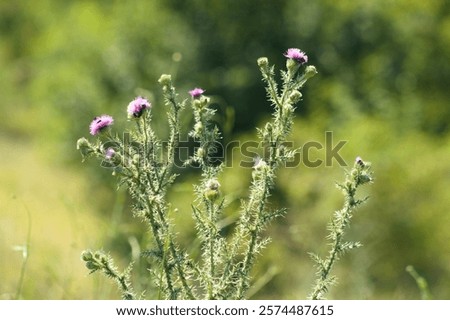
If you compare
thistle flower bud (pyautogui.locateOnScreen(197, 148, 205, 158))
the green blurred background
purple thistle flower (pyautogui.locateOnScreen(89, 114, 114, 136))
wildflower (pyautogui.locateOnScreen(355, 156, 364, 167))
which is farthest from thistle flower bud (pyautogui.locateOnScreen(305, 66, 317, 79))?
the green blurred background

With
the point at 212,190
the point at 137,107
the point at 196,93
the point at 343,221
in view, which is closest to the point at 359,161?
the point at 343,221

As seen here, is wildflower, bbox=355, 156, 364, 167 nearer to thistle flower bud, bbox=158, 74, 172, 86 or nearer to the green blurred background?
thistle flower bud, bbox=158, 74, 172, 86

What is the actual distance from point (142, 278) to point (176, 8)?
1244 centimetres

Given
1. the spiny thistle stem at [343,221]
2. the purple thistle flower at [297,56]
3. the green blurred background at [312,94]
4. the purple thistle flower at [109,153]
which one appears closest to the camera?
the purple thistle flower at [109,153]

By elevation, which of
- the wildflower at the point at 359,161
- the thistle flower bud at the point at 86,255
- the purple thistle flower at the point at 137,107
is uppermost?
the purple thistle flower at the point at 137,107

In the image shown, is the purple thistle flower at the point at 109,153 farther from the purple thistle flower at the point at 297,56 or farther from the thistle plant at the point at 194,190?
the purple thistle flower at the point at 297,56

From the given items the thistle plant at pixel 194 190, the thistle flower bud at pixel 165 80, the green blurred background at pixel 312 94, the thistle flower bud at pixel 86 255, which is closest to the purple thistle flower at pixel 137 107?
the thistle plant at pixel 194 190

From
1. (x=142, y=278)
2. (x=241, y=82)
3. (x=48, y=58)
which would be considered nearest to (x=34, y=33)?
(x=48, y=58)

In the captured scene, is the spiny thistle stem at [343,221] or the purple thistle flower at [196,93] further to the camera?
the purple thistle flower at [196,93]

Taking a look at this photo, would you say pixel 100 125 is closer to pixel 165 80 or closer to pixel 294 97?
pixel 165 80

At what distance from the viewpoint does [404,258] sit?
11.0 metres

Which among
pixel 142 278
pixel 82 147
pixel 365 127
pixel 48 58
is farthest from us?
pixel 48 58

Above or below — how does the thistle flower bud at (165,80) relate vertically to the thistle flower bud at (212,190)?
above
